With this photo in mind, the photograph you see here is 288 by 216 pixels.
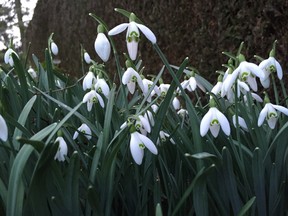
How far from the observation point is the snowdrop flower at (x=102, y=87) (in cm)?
175

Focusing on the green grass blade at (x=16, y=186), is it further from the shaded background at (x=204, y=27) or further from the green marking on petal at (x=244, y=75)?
the shaded background at (x=204, y=27)

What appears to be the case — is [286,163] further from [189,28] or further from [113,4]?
[113,4]

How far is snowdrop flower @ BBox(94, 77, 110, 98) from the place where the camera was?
1.75 metres

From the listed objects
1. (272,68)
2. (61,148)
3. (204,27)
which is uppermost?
(272,68)

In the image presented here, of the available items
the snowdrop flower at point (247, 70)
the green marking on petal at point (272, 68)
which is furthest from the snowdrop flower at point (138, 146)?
the green marking on petal at point (272, 68)

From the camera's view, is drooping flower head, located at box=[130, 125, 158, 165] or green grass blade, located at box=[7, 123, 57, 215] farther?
drooping flower head, located at box=[130, 125, 158, 165]

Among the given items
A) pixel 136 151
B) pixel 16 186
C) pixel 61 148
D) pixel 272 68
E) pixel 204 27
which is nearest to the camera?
pixel 16 186

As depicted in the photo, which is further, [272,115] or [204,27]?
[204,27]

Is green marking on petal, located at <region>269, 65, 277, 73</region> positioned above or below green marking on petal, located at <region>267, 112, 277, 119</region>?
above

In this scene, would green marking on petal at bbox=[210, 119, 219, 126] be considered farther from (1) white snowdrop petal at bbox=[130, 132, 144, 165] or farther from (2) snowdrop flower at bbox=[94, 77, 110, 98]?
(2) snowdrop flower at bbox=[94, 77, 110, 98]

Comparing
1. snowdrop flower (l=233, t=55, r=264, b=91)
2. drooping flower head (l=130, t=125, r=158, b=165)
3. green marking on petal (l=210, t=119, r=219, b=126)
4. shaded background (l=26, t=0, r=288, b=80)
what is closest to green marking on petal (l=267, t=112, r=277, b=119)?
snowdrop flower (l=233, t=55, r=264, b=91)

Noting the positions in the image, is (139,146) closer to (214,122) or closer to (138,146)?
(138,146)

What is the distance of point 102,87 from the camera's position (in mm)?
1757

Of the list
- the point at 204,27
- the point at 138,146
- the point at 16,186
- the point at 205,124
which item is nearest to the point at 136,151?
the point at 138,146
